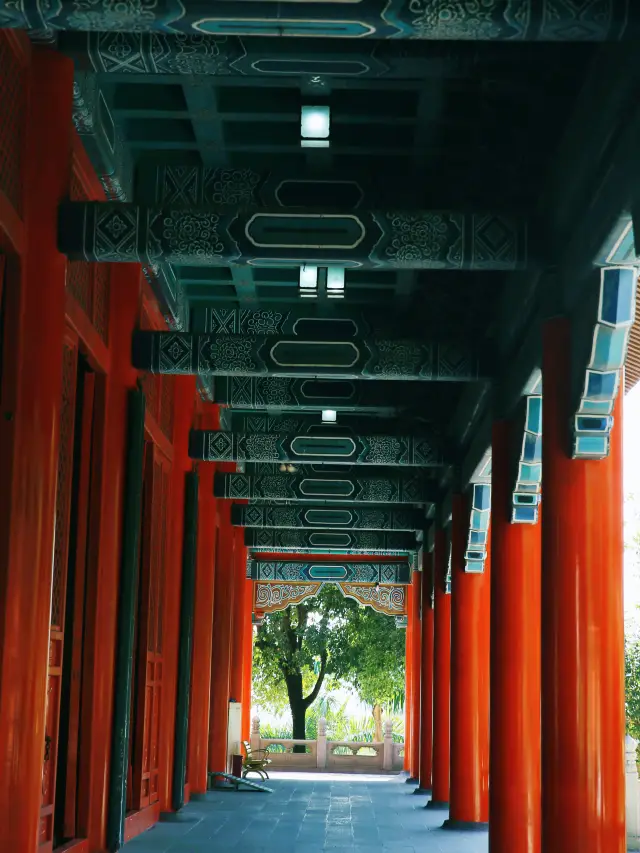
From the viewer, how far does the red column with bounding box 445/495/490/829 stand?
1190 cm

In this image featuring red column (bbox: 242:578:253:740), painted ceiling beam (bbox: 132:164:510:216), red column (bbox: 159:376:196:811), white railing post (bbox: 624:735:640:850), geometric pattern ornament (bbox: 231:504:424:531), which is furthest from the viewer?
red column (bbox: 242:578:253:740)

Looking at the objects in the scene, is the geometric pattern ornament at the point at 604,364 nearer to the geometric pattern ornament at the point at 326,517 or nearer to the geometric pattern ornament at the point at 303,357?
the geometric pattern ornament at the point at 303,357

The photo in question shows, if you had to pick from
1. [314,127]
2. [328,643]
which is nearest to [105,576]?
[314,127]

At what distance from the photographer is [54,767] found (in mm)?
7414

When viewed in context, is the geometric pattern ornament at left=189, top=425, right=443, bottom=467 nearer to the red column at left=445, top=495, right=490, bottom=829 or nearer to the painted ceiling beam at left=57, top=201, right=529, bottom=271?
the red column at left=445, top=495, right=490, bottom=829

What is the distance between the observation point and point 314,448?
12789 millimetres

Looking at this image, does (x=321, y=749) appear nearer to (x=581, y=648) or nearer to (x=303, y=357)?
(x=303, y=357)

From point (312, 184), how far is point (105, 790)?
168 inches

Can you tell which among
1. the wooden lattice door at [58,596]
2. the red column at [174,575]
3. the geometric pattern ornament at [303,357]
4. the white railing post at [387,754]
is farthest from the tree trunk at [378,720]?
the wooden lattice door at [58,596]

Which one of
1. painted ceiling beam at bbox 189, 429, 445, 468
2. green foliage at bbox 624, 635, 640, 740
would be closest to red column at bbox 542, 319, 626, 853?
painted ceiling beam at bbox 189, 429, 445, 468

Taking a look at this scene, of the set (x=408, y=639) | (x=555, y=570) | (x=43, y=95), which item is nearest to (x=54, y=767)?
(x=555, y=570)

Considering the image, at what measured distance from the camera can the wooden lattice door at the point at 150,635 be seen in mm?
10289

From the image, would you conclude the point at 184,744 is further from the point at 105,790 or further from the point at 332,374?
the point at 332,374

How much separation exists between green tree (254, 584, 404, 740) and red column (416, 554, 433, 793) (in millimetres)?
10580
